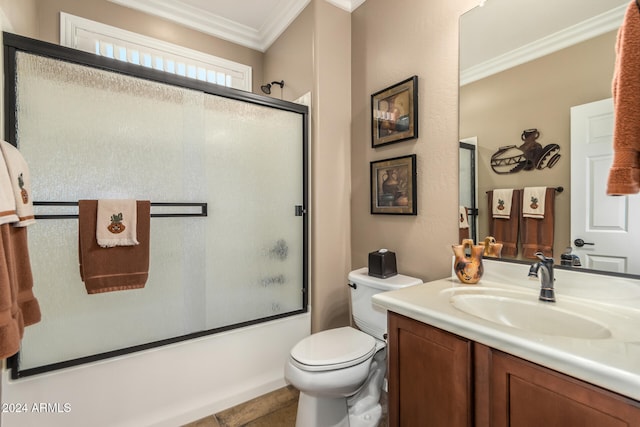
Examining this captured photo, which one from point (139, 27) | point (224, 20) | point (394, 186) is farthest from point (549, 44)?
point (139, 27)

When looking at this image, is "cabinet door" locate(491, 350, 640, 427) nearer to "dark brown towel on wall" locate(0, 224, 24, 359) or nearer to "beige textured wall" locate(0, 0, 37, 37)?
"dark brown towel on wall" locate(0, 224, 24, 359)

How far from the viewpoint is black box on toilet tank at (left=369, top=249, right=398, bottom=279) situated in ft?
5.24

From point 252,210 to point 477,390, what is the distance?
57.2 inches

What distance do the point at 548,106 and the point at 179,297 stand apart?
197 cm

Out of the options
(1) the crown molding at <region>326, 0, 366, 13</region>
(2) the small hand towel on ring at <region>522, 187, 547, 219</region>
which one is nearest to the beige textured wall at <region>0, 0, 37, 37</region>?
(1) the crown molding at <region>326, 0, 366, 13</region>

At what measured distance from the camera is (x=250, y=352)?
5.87 feet

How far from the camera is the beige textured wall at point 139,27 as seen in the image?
186cm

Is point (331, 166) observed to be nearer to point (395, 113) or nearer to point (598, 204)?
point (395, 113)

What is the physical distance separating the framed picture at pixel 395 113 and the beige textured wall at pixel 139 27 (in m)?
1.38

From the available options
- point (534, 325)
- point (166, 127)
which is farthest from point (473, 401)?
point (166, 127)

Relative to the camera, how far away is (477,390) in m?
0.80

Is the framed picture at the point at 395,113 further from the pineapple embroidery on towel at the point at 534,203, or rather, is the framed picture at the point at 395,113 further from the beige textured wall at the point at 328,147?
the pineapple embroidery on towel at the point at 534,203

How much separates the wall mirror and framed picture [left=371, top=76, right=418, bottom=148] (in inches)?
10.6

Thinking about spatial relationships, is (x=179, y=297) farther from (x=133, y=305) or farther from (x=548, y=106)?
(x=548, y=106)
